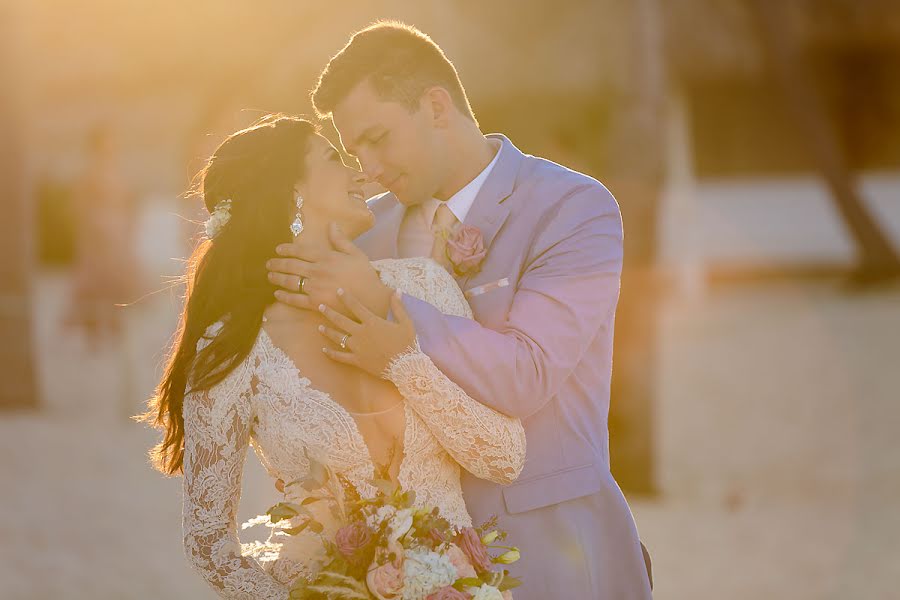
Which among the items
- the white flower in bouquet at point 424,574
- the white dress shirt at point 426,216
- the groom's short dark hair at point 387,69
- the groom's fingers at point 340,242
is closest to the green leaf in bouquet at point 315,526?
the white flower in bouquet at point 424,574

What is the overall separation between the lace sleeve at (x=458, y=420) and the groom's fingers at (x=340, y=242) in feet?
0.84

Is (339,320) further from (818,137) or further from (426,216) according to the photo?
(818,137)

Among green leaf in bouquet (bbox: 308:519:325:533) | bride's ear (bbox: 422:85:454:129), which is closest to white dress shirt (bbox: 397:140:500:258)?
bride's ear (bbox: 422:85:454:129)

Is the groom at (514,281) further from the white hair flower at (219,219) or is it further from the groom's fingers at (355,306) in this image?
the white hair flower at (219,219)

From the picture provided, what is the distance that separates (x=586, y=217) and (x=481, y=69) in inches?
529

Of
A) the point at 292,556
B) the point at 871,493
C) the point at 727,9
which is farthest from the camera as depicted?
the point at 727,9

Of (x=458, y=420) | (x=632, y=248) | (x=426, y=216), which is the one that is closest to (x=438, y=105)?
(x=426, y=216)

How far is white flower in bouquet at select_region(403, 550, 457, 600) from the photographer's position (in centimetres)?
265

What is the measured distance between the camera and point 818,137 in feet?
48.6

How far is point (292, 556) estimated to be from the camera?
2914 mm

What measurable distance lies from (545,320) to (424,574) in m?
0.63

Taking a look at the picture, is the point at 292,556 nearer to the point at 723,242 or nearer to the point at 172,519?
the point at 172,519

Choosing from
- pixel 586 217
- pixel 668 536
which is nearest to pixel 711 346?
pixel 668 536

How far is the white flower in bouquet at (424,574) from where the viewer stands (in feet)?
8.70
